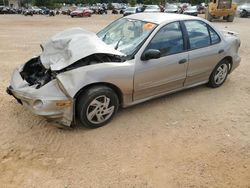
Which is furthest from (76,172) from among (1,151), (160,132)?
(160,132)

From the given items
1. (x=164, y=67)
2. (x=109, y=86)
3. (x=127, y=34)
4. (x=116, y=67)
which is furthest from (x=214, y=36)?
(x=109, y=86)

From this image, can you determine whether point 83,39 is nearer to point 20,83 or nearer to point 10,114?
point 20,83

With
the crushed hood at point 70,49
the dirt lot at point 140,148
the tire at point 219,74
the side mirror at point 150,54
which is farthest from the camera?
the tire at point 219,74

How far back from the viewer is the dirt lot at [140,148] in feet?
10.1

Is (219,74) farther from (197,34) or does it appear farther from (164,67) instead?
(164,67)

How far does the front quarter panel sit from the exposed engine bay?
130mm

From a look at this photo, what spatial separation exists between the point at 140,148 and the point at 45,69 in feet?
6.14

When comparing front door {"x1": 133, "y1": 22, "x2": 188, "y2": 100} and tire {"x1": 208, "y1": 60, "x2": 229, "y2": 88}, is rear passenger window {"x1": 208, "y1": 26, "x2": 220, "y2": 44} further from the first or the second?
front door {"x1": 133, "y1": 22, "x2": 188, "y2": 100}

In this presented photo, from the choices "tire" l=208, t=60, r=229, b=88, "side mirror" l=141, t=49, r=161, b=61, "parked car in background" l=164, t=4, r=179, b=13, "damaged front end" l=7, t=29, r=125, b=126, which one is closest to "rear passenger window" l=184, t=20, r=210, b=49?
"tire" l=208, t=60, r=229, b=88

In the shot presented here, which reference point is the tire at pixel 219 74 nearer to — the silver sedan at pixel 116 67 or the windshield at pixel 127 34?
the silver sedan at pixel 116 67

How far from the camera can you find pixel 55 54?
4340 mm

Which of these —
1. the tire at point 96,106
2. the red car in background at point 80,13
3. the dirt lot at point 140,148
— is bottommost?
the red car in background at point 80,13

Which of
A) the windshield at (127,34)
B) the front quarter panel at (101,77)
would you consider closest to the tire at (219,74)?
the windshield at (127,34)

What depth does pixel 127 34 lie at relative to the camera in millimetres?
4629
